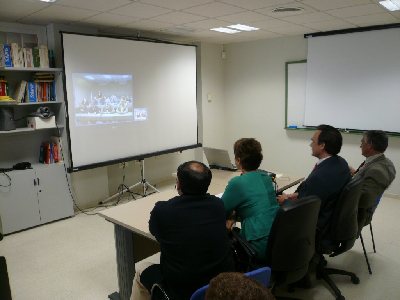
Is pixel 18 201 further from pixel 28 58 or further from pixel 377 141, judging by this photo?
pixel 377 141

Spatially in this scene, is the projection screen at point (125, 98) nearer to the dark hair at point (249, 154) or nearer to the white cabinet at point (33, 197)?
the white cabinet at point (33, 197)

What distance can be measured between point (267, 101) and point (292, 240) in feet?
14.9

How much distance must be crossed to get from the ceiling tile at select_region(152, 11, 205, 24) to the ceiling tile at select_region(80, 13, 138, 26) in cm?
39

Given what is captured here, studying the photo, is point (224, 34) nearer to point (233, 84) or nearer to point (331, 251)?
point (233, 84)

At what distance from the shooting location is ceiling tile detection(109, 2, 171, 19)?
11.4 ft

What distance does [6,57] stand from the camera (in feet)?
12.4

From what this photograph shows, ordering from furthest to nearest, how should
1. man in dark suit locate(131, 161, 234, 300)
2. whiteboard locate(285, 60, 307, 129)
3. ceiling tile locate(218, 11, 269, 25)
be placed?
whiteboard locate(285, 60, 307, 129)
ceiling tile locate(218, 11, 269, 25)
man in dark suit locate(131, 161, 234, 300)

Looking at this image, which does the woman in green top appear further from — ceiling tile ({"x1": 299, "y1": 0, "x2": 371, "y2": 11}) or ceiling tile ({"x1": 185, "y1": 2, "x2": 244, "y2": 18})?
ceiling tile ({"x1": 299, "y1": 0, "x2": 371, "y2": 11})

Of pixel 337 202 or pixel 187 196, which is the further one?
pixel 337 202

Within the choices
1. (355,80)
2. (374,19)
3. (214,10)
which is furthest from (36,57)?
(355,80)

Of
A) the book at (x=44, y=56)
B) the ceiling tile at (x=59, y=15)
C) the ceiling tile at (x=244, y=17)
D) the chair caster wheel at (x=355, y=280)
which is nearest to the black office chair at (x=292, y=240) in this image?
the chair caster wheel at (x=355, y=280)

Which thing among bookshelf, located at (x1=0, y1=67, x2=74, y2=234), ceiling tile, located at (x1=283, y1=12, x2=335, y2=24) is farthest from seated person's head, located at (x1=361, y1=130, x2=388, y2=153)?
bookshelf, located at (x1=0, y1=67, x2=74, y2=234)

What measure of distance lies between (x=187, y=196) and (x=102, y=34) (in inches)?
140

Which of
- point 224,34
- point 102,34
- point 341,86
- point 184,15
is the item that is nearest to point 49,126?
point 102,34
